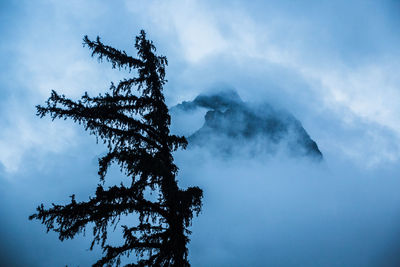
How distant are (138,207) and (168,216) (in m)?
0.96

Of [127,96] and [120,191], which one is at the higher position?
[127,96]

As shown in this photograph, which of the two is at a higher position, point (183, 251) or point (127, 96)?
point (127, 96)

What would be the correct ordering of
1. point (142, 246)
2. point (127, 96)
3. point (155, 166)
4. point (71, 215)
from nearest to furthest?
point (71, 215), point (155, 166), point (142, 246), point (127, 96)

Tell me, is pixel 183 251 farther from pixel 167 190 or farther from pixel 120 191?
pixel 120 191

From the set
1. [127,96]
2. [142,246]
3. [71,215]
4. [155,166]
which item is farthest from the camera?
[127,96]

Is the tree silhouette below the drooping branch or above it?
below

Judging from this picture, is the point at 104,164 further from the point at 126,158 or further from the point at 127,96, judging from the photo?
the point at 127,96

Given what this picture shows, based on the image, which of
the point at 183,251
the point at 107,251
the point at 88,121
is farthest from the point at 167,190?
the point at 88,121

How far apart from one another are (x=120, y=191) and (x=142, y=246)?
1.87 metres

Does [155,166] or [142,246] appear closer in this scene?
[155,166]

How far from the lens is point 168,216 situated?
7.06m

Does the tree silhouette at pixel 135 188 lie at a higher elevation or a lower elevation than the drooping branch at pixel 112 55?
lower

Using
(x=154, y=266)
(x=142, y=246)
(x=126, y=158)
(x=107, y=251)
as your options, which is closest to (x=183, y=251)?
(x=154, y=266)

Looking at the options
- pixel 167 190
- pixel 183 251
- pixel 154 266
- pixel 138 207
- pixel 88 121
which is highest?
→ pixel 88 121
